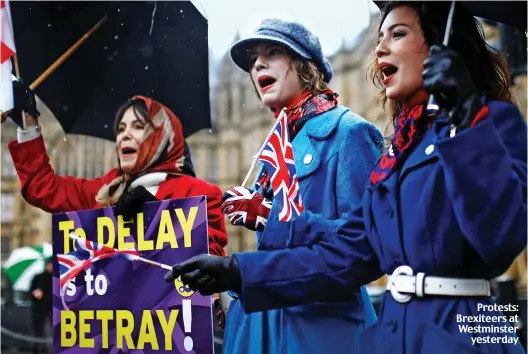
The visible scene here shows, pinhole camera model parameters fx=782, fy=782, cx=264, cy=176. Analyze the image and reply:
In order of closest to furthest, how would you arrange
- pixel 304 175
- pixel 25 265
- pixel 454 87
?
1. pixel 454 87
2. pixel 304 175
3. pixel 25 265

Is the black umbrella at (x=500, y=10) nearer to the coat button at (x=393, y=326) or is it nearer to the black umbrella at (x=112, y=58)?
the coat button at (x=393, y=326)

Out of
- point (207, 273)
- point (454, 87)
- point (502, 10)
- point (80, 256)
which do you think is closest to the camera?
point (454, 87)

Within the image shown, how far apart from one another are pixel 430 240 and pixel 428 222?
0.15 feet

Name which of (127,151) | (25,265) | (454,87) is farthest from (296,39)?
(25,265)

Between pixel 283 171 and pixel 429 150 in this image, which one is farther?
pixel 283 171

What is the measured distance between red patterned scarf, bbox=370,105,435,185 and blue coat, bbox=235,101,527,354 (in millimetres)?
33

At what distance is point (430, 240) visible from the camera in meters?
1.98

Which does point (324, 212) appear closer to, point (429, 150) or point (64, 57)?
point (429, 150)

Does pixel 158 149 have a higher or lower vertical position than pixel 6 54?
lower

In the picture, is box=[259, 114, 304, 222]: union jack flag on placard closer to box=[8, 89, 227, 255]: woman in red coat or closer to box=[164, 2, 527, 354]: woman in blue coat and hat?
box=[164, 2, 527, 354]: woman in blue coat and hat

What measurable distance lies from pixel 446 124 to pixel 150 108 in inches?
59.4

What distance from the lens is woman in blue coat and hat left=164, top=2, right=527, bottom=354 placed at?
184 centimetres

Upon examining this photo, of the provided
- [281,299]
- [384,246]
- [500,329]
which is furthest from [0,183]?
[500,329]

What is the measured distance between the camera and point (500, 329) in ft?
6.46
